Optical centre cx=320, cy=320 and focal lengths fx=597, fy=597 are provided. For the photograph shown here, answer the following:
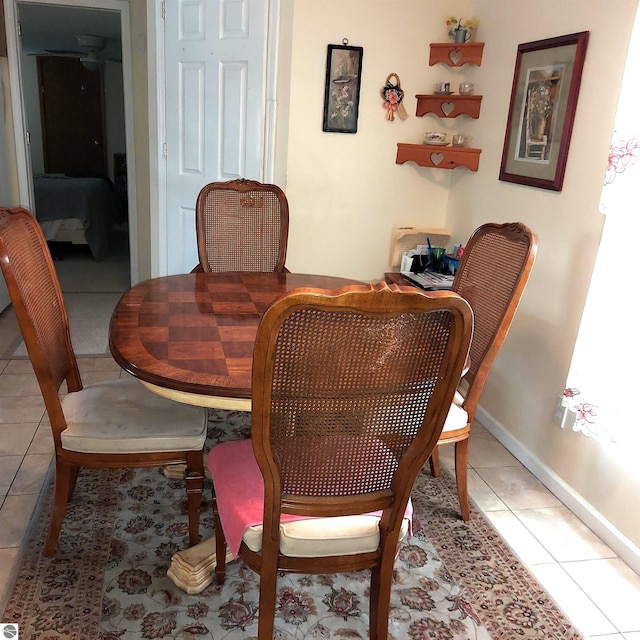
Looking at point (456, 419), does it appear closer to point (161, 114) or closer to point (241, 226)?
point (241, 226)

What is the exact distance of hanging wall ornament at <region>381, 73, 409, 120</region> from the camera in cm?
316

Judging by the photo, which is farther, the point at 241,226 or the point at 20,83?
the point at 20,83

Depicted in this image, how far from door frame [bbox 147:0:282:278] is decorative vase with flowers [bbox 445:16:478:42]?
889 millimetres

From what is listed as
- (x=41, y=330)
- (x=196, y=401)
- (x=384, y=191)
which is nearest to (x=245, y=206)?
(x=384, y=191)

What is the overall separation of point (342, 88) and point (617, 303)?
73.7 inches

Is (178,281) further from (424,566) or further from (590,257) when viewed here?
(590,257)

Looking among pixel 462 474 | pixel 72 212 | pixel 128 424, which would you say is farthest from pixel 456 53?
pixel 72 212

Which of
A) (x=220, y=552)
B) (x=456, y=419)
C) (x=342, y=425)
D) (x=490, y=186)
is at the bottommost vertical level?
(x=220, y=552)

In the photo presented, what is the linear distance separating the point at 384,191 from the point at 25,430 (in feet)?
7.10

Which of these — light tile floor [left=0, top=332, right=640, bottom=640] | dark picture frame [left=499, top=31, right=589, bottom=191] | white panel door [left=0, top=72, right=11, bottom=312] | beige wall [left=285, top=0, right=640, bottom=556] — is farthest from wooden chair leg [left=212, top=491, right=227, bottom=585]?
white panel door [left=0, top=72, right=11, bottom=312]

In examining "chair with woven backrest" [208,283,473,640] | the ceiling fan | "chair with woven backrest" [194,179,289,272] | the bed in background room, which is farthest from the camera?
the ceiling fan

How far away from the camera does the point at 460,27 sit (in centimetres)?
304

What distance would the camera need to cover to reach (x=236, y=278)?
8.11 ft

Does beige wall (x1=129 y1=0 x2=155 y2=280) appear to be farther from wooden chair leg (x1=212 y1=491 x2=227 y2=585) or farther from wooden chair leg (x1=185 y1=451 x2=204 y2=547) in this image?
wooden chair leg (x1=212 y1=491 x2=227 y2=585)
